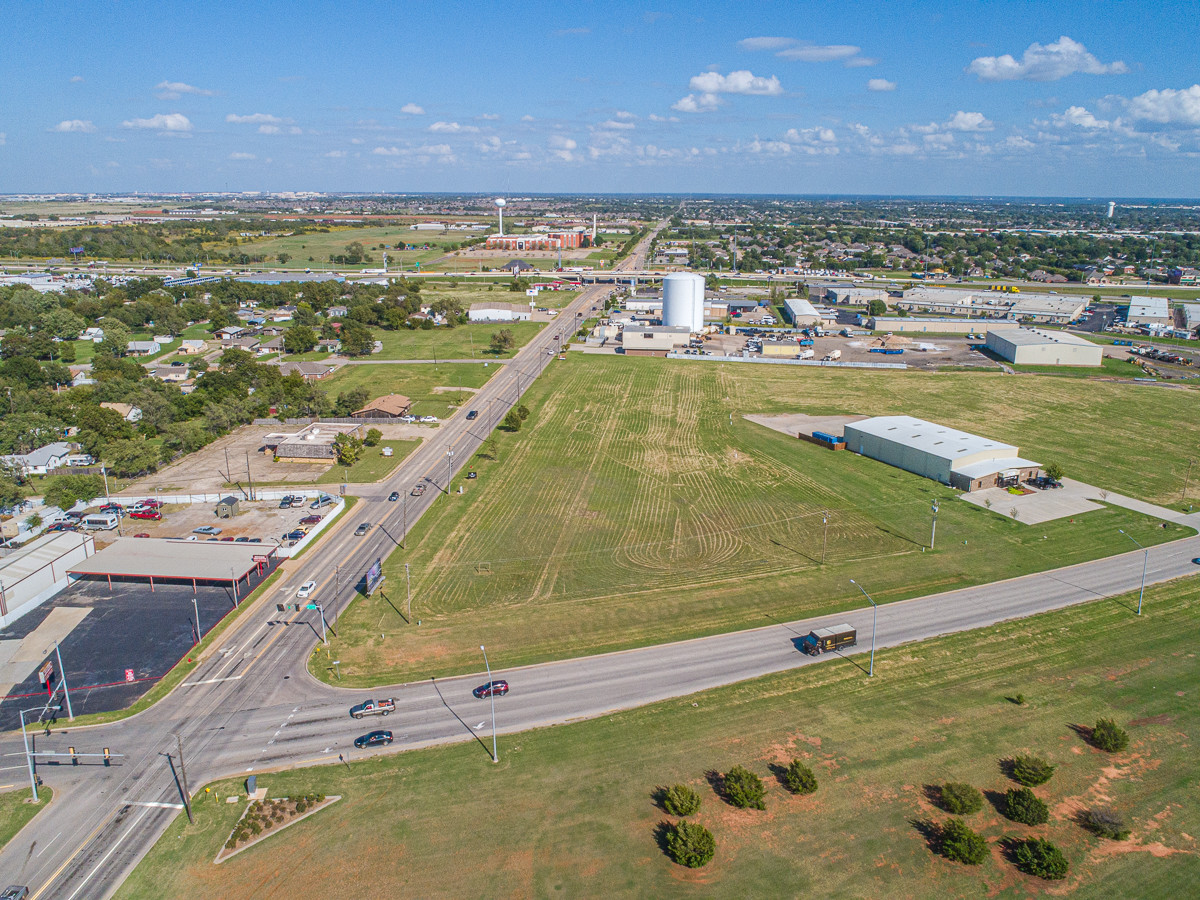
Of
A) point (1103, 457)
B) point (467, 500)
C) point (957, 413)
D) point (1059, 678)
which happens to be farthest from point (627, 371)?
point (1059, 678)

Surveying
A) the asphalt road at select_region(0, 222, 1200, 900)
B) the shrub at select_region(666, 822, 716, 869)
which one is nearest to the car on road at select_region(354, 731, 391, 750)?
the asphalt road at select_region(0, 222, 1200, 900)

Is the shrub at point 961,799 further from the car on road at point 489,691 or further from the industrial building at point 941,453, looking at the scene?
the industrial building at point 941,453

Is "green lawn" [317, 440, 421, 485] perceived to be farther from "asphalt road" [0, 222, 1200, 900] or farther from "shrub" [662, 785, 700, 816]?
"shrub" [662, 785, 700, 816]

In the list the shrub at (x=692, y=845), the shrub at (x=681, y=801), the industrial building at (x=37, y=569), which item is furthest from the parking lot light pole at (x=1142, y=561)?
the industrial building at (x=37, y=569)

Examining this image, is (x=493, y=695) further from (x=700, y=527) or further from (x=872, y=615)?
(x=700, y=527)

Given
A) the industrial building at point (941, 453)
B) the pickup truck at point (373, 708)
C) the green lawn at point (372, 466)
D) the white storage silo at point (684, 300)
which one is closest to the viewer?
the pickup truck at point (373, 708)

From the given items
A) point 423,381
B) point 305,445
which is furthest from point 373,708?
point 423,381
